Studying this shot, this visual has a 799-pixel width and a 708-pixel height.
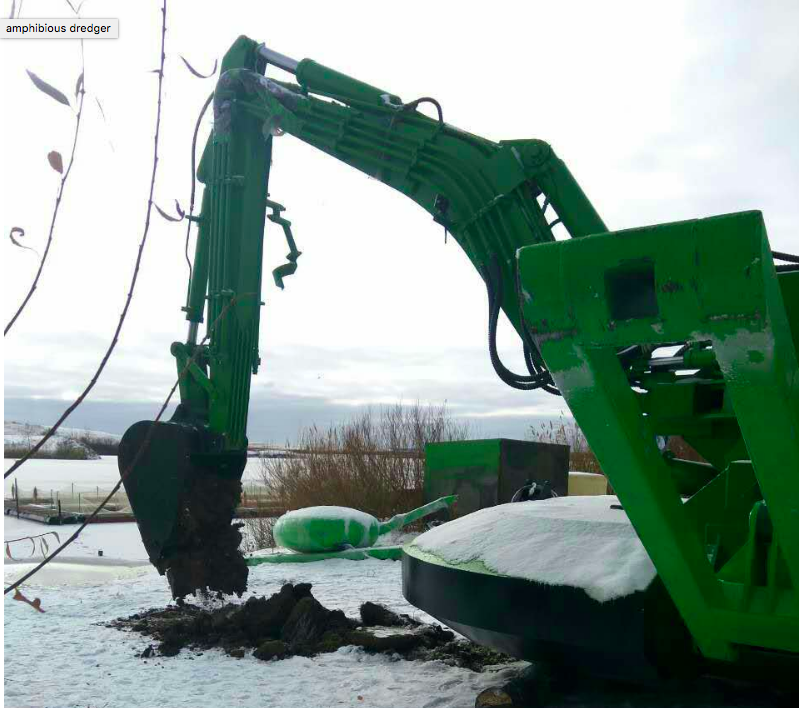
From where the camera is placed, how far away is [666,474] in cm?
220

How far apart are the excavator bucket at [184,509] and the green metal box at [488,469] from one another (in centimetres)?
501

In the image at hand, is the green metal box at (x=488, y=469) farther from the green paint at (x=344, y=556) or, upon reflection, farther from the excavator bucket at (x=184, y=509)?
the excavator bucket at (x=184, y=509)

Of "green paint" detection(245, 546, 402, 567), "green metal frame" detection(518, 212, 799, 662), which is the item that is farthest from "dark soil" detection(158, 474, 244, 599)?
"green metal frame" detection(518, 212, 799, 662)

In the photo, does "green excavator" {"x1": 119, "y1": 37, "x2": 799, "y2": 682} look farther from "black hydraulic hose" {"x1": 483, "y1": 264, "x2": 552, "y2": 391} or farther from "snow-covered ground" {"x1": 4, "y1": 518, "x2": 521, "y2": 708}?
"snow-covered ground" {"x1": 4, "y1": 518, "x2": 521, "y2": 708}

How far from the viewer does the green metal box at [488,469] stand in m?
9.80

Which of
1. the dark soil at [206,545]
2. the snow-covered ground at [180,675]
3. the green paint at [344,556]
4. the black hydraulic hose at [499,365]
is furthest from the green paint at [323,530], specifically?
the black hydraulic hose at [499,365]

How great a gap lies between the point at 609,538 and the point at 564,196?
1956 millimetres

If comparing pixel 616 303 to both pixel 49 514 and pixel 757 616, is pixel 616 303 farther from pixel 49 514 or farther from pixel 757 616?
pixel 49 514

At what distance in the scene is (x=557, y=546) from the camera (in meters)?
3.01

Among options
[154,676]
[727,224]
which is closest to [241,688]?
[154,676]

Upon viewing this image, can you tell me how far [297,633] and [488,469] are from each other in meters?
5.63

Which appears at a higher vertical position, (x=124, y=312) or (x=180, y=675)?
(x=124, y=312)

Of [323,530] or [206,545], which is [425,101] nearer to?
[206,545]

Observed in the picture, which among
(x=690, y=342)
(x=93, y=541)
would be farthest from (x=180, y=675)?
(x=93, y=541)
